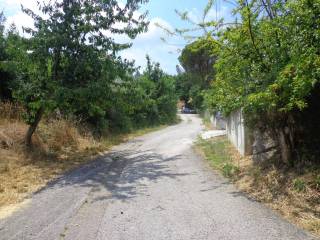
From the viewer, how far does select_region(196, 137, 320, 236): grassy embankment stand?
6.68 metres

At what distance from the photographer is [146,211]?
7.50 meters

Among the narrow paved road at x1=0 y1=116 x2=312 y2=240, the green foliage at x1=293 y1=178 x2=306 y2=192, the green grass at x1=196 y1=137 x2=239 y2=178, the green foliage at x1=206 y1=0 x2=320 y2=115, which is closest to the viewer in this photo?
the narrow paved road at x1=0 y1=116 x2=312 y2=240

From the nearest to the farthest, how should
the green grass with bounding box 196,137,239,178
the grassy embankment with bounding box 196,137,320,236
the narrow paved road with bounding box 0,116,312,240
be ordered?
the narrow paved road with bounding box 0,116,312,240, the grassy embankment with bounding box 196,137,320,236, the green grass with bounding box 196,137,239,178

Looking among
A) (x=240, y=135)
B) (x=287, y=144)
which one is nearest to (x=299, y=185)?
(x=287, y=144)

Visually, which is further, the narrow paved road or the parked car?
the parked car

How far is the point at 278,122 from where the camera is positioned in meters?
9.32

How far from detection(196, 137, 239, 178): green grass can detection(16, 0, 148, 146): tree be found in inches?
178

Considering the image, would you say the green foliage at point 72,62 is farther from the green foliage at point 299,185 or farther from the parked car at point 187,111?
the parked car at point 187,111

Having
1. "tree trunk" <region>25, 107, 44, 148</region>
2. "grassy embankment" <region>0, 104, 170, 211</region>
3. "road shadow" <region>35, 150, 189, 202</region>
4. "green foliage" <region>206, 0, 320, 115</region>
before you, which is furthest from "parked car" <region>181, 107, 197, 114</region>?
"green foliage" <region>206, 0, 320, 115</region>

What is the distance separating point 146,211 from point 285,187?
2.86 meters

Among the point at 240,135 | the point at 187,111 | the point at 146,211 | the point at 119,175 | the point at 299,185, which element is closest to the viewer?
the point at 146,211

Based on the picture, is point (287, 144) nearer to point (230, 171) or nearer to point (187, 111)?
point (230, 171)

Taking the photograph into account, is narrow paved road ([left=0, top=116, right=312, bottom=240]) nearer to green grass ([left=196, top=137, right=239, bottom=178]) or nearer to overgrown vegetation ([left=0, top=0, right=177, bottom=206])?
green grass ([left=196, top=137, right=239, bottom=178])

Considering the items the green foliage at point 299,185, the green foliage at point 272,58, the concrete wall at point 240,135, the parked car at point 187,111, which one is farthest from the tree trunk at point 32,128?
the parked car at point 187,111
